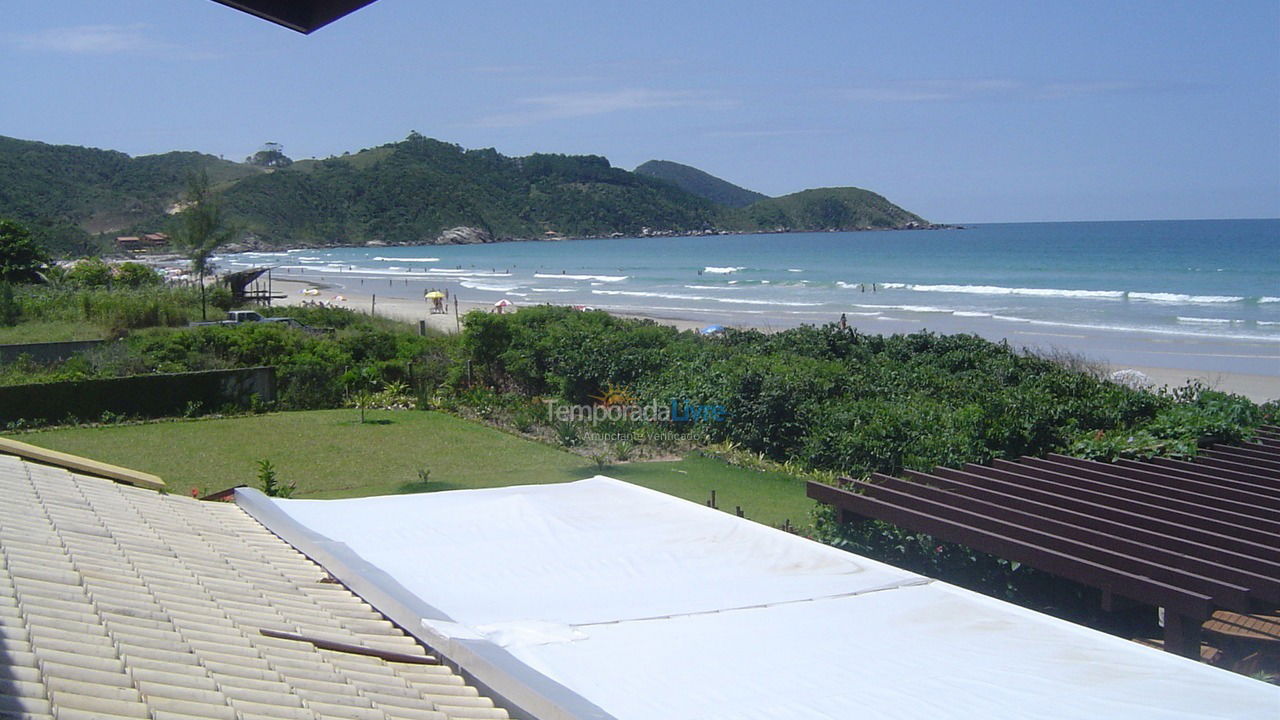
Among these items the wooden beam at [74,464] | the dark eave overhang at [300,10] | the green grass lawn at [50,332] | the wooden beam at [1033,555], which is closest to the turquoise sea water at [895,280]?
the green grass lawn at [50,332]

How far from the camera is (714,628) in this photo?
5031mm

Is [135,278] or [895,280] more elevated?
[895,280]

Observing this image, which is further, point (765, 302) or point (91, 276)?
point (765, 302)

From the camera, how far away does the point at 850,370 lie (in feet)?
58.1

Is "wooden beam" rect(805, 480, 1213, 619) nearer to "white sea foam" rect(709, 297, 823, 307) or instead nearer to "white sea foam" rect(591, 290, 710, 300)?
"white sea foam" rect(709, 297, 823, 307)

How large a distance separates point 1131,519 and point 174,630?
6661mm

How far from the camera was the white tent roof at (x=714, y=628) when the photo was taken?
410 centimetres

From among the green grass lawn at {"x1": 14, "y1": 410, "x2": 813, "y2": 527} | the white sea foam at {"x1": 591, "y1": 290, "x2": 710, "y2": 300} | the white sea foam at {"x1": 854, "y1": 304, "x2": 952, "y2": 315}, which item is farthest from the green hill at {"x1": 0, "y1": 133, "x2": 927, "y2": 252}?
the green grass lawn at {"x1": 14, "y1": 410, "x2": 813, "y2": 527}

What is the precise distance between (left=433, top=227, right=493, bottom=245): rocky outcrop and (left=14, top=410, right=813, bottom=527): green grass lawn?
154 metres

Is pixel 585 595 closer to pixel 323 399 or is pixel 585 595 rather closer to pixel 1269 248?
pixel 323 399

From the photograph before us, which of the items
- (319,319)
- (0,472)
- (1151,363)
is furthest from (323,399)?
(1151,363)

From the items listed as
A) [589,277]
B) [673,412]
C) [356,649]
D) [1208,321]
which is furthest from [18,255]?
[589,277]

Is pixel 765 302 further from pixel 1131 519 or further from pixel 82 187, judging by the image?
pixel 82 187

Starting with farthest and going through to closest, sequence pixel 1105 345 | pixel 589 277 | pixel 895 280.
→ pixel 589 277, pixel 895 280, pixel 1105 345
